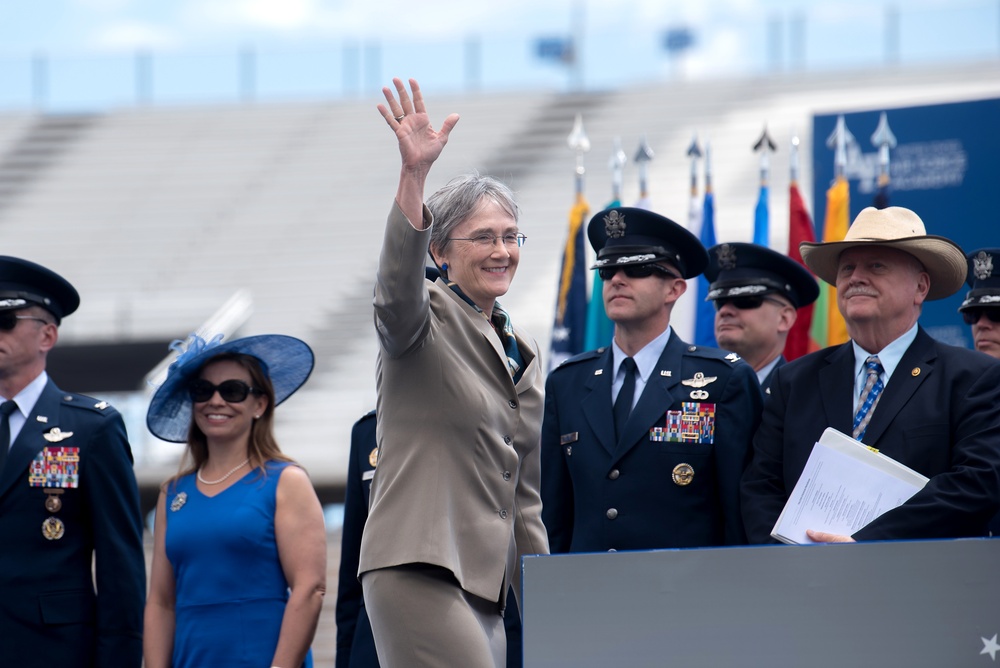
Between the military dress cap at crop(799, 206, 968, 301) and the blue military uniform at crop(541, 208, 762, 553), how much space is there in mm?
559

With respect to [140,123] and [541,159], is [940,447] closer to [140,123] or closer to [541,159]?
[541,159]

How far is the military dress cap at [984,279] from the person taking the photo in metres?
4.65

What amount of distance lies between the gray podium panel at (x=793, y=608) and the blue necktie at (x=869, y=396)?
114 cm

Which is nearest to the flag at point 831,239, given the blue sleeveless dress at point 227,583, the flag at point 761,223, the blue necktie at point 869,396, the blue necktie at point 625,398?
the flag at point 761,223

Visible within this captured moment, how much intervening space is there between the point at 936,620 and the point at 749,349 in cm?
281

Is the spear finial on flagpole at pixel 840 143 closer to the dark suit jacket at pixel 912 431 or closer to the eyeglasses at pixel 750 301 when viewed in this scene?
the eyeglasses at pixel 750 301

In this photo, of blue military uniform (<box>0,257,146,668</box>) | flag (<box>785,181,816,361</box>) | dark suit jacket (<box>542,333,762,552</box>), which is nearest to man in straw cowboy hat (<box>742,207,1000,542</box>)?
dark suit jacket (<box>542,333,762,552</box>)

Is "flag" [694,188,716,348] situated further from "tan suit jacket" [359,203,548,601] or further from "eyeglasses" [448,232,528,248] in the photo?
"tan suit jacket" [359,203,548,601]

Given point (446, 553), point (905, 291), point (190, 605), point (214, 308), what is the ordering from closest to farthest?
point (446, 553) → point (905, 291) → point (190, 605) → point (214, 308)

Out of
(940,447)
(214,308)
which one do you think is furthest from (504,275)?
(214,308)

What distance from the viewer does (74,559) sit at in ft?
13.6

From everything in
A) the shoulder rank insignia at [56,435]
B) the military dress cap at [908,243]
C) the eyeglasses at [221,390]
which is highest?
the military dress cap at [908,243]

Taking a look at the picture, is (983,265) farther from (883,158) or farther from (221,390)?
(221,390)

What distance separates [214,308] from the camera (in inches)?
636
